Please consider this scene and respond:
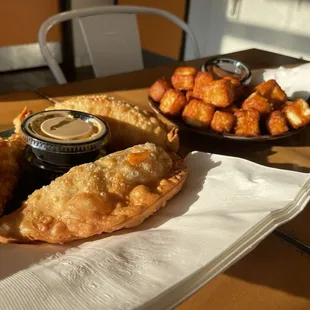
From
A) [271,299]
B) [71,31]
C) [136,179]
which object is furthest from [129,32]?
[71,31]

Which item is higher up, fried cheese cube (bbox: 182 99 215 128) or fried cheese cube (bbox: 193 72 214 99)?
fried cheese cube (bbox: 193 72 214 99)

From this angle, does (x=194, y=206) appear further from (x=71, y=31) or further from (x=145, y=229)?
(x=71, y=31)

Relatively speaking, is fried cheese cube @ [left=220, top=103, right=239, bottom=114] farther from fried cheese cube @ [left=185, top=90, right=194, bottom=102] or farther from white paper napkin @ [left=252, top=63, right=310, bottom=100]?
white paper napkin @ [left=252, top=63, right=310, bottom=100]

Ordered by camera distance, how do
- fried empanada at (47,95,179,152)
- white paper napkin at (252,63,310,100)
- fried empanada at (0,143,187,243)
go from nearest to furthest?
fried empanada at (0,143,187,243) → fried empanada at (47,95,179,152) → white paper napkin at (252,63,310,100)

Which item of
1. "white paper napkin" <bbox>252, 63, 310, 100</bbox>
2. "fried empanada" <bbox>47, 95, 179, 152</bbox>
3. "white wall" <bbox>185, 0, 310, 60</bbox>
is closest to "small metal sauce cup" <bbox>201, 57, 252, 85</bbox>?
"white paper napkin" <bbox>252, 63, 310, 100</bbox>

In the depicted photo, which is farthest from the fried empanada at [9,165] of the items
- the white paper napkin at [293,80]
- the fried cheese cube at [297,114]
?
the white paper napkin at [293,80]

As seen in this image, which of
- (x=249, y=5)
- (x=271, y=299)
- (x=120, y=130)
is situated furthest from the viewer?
(x=249, y=5)

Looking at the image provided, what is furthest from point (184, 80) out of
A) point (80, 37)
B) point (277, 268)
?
point (80, 37)
